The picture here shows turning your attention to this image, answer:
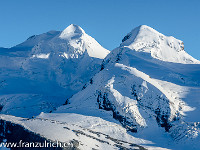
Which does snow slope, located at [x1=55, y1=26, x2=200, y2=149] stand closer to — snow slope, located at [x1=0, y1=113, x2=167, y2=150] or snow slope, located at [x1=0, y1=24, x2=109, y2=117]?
snow slope, located at [x1=0, y1=113, x2=167, y2=150]

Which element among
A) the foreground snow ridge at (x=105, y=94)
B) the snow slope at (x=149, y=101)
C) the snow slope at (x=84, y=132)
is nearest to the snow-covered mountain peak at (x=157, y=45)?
the foreground snow ridge at (x=105, y=94)

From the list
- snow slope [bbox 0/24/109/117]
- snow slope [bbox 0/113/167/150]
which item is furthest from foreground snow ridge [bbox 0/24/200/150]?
snow slope [bbox 0/24/109/117]

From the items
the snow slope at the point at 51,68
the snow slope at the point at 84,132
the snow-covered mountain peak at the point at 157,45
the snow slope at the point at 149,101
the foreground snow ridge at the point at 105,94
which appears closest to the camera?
the snow slope at the point at 84,132

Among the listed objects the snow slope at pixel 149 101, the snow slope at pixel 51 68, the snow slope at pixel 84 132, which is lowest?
the snow slope at pixel 84 132

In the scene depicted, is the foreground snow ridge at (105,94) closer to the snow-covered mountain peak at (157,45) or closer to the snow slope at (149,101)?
the snow-covered mountain peak at (157,45)

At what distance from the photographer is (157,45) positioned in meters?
156

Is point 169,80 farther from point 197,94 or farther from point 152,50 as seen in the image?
point 152,50

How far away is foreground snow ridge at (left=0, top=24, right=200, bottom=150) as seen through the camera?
8288cm

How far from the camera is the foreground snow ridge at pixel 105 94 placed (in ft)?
272

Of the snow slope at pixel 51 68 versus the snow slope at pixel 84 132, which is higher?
the snow slope at pixel 51 68

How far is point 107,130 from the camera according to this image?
3639 inches

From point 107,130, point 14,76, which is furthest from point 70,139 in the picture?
point 14,76

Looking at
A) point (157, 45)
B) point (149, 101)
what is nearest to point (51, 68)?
point (157, 45)

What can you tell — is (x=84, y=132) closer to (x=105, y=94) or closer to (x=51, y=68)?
(x=105, y=94)
